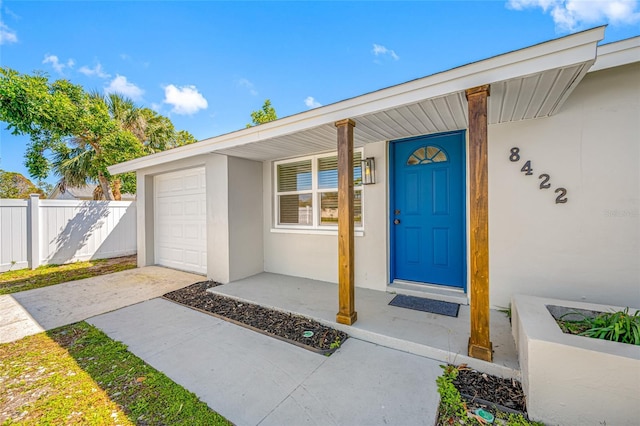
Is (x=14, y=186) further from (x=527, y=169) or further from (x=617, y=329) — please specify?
(x=617, y=329)

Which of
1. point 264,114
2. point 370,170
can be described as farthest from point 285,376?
point 264,114

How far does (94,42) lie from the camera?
798 cm

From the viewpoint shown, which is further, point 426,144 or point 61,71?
point 61,71

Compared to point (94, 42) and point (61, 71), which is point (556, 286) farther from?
point (61, 71)

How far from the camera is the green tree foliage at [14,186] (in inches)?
753

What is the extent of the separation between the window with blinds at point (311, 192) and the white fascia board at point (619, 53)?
9.15ft

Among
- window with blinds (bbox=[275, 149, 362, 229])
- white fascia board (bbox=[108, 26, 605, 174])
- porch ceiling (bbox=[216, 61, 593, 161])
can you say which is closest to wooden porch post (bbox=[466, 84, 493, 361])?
white fascia board (bbox=[108, 26, 605, 174])

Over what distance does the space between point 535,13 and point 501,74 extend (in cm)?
320

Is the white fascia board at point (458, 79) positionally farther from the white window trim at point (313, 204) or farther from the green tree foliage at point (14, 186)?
the green tree foliage at point (14, 186)

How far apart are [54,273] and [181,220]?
3304 mm

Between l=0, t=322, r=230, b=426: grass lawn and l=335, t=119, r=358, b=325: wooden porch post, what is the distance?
1615 millimetres

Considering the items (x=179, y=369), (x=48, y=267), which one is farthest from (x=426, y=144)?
(x=48, y=267)

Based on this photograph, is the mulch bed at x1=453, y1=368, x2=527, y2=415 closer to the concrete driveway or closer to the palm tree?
the concrete driveway

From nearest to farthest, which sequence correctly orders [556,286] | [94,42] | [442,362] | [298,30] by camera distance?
[442,362]
[556,286]
[298,30]
[94,42]
